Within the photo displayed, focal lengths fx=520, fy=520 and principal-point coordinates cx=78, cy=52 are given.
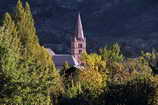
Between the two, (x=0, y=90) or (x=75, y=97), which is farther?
(x=75, y=97)

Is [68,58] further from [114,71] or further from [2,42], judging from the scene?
[2,42]

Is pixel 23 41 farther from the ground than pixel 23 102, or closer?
farther from the ground

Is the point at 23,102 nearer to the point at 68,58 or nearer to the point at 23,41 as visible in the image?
the point at 23,41

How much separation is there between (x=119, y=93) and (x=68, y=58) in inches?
2963

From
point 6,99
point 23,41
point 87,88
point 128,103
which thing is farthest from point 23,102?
point 23,41

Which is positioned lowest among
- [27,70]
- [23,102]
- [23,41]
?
[23,102]

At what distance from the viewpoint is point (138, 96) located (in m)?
33.5

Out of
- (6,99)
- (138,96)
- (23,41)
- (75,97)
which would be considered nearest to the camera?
(6,99)

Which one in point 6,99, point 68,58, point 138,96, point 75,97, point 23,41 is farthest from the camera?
point 68,58

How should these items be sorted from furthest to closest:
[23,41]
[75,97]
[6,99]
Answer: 1. [23,41]
2. [75,97]
3. [6,99]

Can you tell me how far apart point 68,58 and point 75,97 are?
2876 inches

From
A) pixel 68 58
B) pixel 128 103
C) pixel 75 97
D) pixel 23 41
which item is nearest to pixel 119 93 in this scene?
pixel 128 103

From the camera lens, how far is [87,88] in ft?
121

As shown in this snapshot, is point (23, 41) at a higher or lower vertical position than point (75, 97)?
higher
